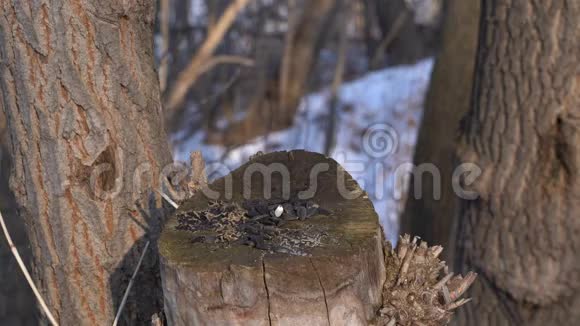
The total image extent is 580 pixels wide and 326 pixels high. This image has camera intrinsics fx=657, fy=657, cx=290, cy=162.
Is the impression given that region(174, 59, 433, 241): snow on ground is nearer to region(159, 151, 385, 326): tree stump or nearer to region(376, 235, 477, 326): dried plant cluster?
region(376, 235, 477, 326): dried plant cluster

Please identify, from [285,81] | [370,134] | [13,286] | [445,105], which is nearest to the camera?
[13,286]

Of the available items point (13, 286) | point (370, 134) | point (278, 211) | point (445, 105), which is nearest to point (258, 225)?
point (278, 211)

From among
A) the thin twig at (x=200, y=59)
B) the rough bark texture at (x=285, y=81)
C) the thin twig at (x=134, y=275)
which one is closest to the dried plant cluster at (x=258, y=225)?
the thin twig at (x=134, y=275)

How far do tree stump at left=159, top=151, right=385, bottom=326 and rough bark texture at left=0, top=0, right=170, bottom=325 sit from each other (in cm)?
31

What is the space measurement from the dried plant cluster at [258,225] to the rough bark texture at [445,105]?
284cm

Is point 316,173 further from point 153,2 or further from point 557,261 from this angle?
point 557,261

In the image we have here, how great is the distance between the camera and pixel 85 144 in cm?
188

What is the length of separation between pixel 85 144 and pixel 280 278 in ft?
2.49

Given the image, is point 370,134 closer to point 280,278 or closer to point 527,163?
point 527,163

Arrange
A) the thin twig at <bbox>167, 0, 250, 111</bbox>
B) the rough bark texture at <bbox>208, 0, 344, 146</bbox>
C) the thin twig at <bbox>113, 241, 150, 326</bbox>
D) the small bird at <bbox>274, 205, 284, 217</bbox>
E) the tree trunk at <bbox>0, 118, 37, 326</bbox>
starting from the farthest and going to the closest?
the rough bark texture at <bbox>208, 0, 344, 146</bbox> < the tree trunk at <bbox>0, 118, 37, 326</bbox> < the thin twig at <bbox>167, 0, 250, 111</bbox> < the thin twig at <bbox>113, 241, 150, 326</bbox> < the small bird at <bbox>274, 205, 284, 217</bbox>

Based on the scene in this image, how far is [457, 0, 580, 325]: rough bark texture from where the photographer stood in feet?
8.80
